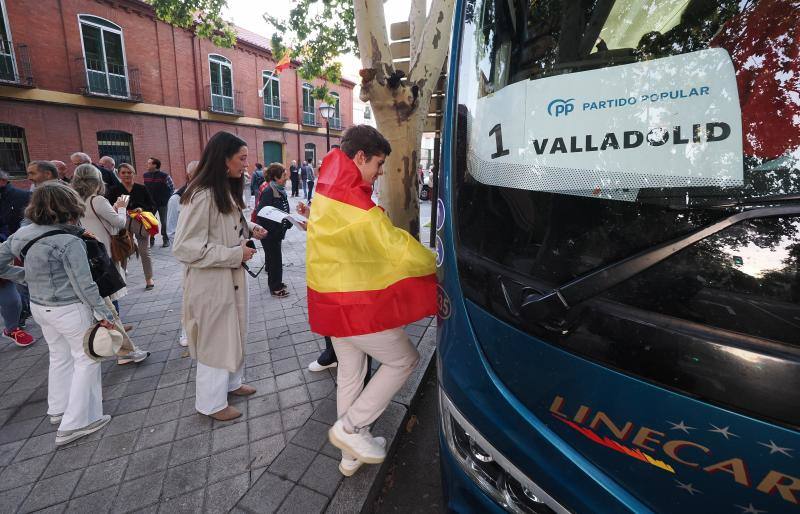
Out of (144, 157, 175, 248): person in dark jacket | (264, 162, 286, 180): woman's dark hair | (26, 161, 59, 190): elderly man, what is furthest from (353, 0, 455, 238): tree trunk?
(144, 157, 175, 248): person in dark jacket

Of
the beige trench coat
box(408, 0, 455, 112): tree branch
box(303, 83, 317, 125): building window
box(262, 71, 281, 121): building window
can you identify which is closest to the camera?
the beige trench coat

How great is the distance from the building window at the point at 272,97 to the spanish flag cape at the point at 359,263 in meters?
24.2

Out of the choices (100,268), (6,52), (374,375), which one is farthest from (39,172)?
(6,52)

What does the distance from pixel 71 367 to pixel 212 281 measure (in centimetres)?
129

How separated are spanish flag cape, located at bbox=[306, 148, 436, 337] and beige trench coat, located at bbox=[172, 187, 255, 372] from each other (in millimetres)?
915

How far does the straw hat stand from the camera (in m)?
2.57

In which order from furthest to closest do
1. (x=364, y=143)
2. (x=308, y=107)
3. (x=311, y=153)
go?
(x=311, y=153), (x=308, y=107), (x=364, y=143)

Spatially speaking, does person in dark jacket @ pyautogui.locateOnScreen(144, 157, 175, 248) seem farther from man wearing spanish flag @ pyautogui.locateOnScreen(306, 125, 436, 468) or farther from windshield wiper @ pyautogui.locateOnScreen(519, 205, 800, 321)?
windshield wiper @ pyautogui.locateOnScreen(519, 205, 800, 321)

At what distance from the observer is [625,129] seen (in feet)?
3.60

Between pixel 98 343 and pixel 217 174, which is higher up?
pixel 217 174

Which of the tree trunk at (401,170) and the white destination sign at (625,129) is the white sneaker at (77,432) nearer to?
the tree trunk at (401,170)

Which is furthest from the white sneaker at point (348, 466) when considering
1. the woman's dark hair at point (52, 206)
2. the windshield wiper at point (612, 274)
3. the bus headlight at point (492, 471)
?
the woman's dark hair at point (52, 206)

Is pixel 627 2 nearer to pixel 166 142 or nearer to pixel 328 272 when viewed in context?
pixel 328 272

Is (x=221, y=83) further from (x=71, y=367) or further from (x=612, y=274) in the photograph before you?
(x=612, y=274)
